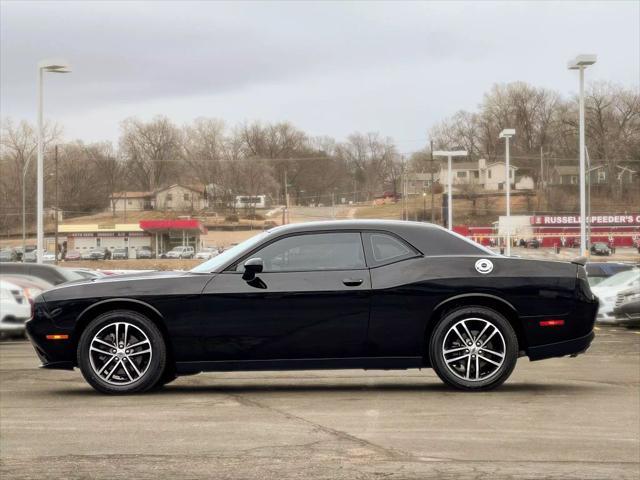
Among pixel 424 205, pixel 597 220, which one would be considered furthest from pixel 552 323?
pixel 597 220

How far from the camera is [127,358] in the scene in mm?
7727

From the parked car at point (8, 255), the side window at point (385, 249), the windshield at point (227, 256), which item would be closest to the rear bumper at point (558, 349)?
the side window at point (385, 249)

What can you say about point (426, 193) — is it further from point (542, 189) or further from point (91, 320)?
point (91, 320)

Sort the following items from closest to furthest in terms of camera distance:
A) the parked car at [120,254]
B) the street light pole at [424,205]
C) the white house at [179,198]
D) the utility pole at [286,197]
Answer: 1. the utility pole at [286,197]
2. the street light pole at [424,205]
3. the parked car at [120,254]
4. the white house at [179,198]

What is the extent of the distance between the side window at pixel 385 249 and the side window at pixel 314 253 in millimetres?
83

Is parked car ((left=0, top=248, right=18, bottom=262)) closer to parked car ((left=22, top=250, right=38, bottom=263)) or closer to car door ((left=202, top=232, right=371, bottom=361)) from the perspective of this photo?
parked car ((left=22, top=250, right=38, bottom=263))

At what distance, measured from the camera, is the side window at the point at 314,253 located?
7.75m

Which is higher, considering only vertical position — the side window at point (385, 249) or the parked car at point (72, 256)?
the side window at point (385, 249)

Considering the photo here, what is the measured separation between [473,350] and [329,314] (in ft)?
3.91

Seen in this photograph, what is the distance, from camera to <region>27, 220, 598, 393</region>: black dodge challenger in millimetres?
7582

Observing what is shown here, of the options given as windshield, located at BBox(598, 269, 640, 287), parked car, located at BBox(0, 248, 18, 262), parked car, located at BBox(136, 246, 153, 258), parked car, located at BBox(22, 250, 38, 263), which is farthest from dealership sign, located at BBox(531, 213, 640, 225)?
windshield, located at BBox(598, 269, 640, 287)

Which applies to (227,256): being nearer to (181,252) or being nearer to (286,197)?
(181,252)

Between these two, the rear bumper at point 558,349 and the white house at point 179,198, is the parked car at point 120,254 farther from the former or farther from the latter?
the rear bumper at point 558,349

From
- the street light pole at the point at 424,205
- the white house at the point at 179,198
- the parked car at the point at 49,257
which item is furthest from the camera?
the white house at the point at 179,198
